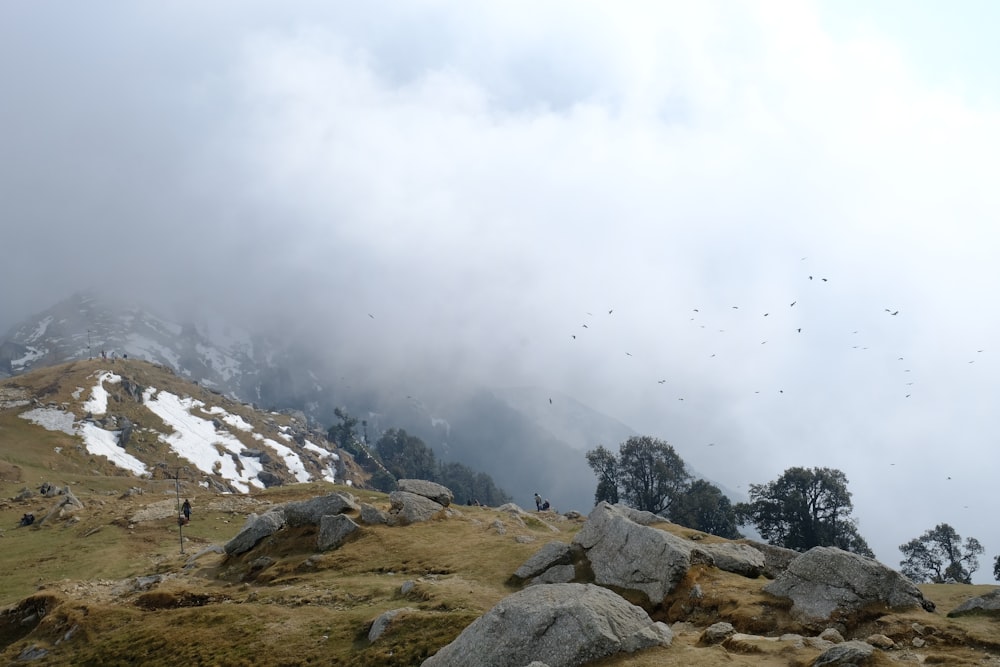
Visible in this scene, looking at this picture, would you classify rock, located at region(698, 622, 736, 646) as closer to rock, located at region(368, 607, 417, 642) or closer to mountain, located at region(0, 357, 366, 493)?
rock, located at region(368, 607, 417, 642)

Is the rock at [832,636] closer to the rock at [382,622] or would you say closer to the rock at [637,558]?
the rock at [637,558]

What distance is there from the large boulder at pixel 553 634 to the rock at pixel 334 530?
73.1 feet

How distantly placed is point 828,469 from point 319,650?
94.5 meters

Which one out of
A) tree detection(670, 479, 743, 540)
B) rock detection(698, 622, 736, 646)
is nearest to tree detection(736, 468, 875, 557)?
tree detection(670, 479, 743, 540)

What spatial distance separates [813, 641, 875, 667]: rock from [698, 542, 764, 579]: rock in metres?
15.2

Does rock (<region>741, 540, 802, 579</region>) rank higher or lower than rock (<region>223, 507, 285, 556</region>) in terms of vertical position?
higher

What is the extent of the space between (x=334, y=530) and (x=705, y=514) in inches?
3290

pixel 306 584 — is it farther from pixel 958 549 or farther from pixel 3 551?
pixel 958 549

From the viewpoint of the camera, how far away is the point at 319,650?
28312 millimetres

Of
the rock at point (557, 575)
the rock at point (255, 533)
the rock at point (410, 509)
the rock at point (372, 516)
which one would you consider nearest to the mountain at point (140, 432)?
the rock at point (255, 533)

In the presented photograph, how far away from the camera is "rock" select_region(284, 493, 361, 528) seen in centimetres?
4822

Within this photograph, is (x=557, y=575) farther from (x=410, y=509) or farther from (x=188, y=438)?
(x=188, y=438)

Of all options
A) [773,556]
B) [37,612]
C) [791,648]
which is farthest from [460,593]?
[37,612]

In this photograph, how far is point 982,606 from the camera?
26.2 m
